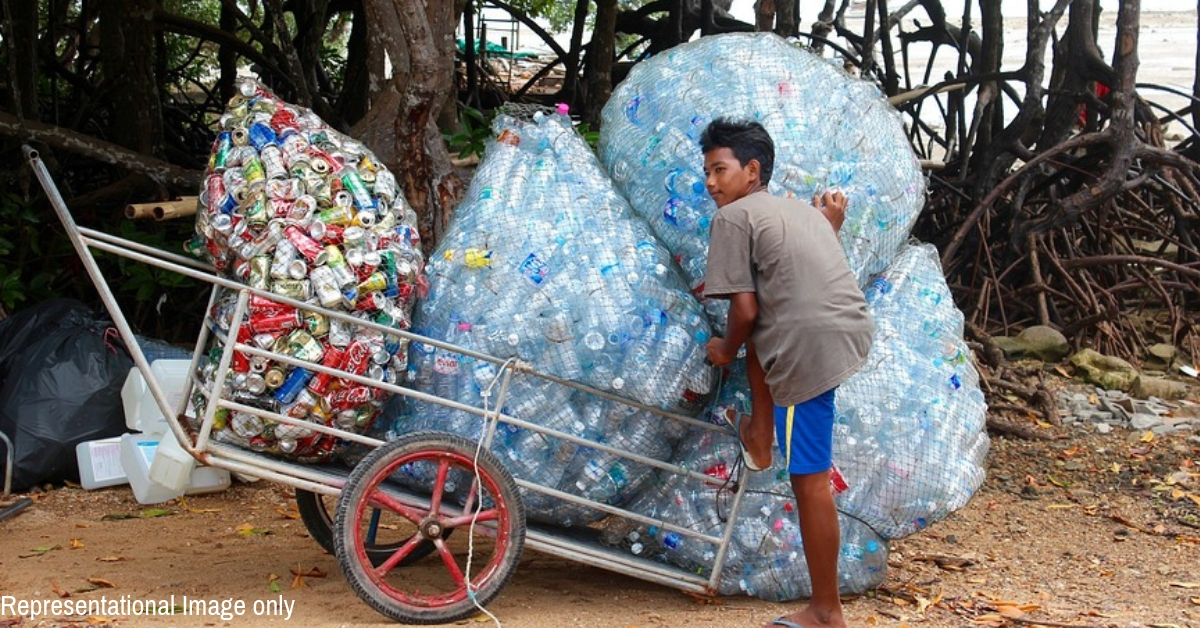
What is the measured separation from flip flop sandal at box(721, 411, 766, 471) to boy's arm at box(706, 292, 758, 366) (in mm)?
229

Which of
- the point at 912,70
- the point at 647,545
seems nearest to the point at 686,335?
the point at 647,545

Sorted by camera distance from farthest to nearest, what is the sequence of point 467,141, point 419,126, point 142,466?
point 467,141, point 142,466, point 419,126

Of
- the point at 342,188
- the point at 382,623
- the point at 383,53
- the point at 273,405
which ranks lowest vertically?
the point at 382,623

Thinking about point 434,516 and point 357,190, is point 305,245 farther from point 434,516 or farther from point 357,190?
point 434,516

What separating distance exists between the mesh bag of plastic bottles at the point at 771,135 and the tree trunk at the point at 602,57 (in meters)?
3.46

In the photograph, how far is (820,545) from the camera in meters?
3.37

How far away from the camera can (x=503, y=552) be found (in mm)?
3393

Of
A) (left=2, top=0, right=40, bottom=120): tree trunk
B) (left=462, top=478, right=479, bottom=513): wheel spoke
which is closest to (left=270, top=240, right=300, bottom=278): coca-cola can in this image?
(left=462, top=478, right=479, bottom=513): wheel spoke

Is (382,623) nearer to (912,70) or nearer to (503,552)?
(503,552)

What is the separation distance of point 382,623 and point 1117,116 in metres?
5.20

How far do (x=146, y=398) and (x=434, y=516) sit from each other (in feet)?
6.55

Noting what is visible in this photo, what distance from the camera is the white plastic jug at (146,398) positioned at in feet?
15.6

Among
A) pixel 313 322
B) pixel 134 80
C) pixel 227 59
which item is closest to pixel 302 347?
pixel 313 322

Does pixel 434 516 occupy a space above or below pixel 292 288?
below
